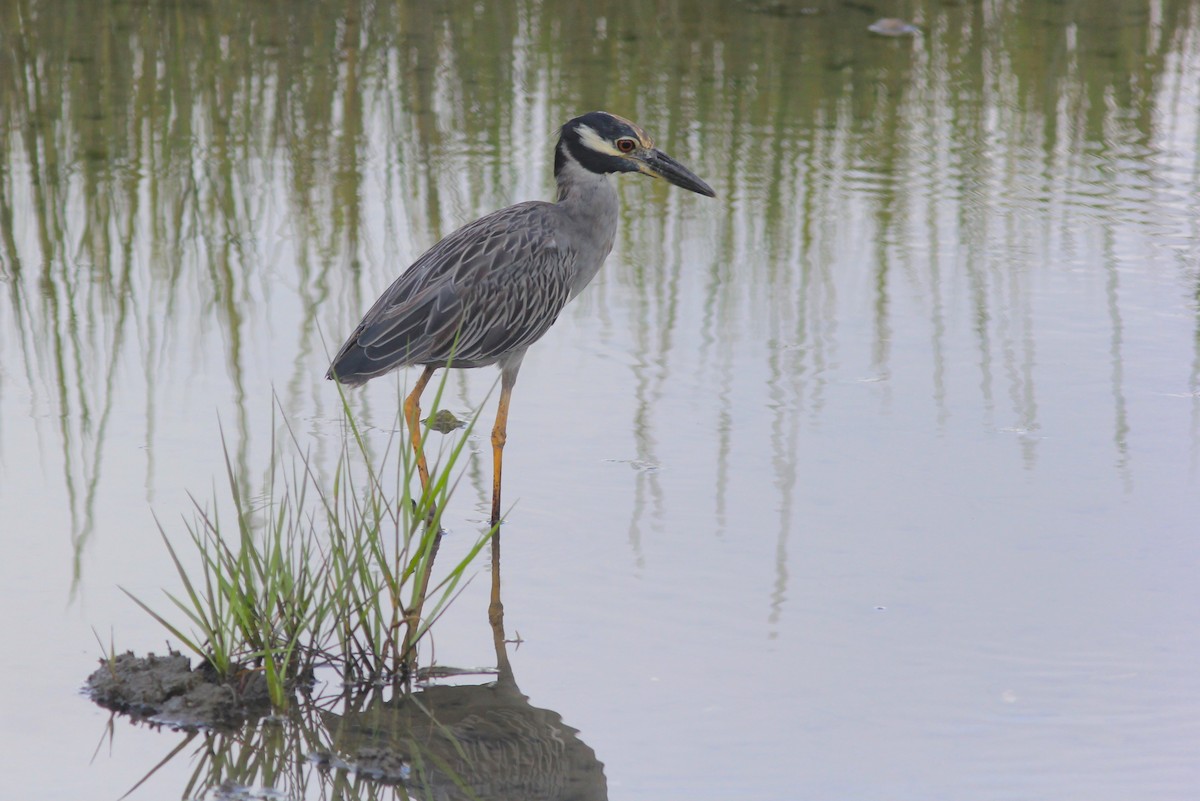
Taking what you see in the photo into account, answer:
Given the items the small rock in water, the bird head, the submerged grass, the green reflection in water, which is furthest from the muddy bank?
the small rock in water

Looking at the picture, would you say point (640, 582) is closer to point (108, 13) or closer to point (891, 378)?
point (891, 378)

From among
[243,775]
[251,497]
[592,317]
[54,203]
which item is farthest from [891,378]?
[54,203]

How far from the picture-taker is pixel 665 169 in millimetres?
6227

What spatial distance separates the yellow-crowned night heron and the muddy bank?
1.35 m

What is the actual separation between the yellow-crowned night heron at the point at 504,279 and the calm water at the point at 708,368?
0.38 meters

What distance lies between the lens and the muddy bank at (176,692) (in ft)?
12.8

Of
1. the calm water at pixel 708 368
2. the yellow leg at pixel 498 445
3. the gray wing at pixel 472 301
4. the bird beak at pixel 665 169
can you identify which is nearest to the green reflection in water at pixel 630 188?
the calm water at pixel 708 368

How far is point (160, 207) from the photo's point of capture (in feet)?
27.1

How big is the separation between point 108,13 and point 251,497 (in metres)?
7.82

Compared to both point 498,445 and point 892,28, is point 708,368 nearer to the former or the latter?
point 498,445

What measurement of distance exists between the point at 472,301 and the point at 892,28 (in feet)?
25.0

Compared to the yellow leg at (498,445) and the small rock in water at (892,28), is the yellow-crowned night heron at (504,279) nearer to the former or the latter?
the yellow leg at (498,445)

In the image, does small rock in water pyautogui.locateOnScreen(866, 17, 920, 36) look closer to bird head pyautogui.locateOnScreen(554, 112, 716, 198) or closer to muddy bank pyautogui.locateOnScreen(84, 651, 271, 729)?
bird head pyautogui.locateOnScreen(554, 112, 716, 198)

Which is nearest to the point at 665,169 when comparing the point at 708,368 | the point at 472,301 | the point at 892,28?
the point at 708,368
